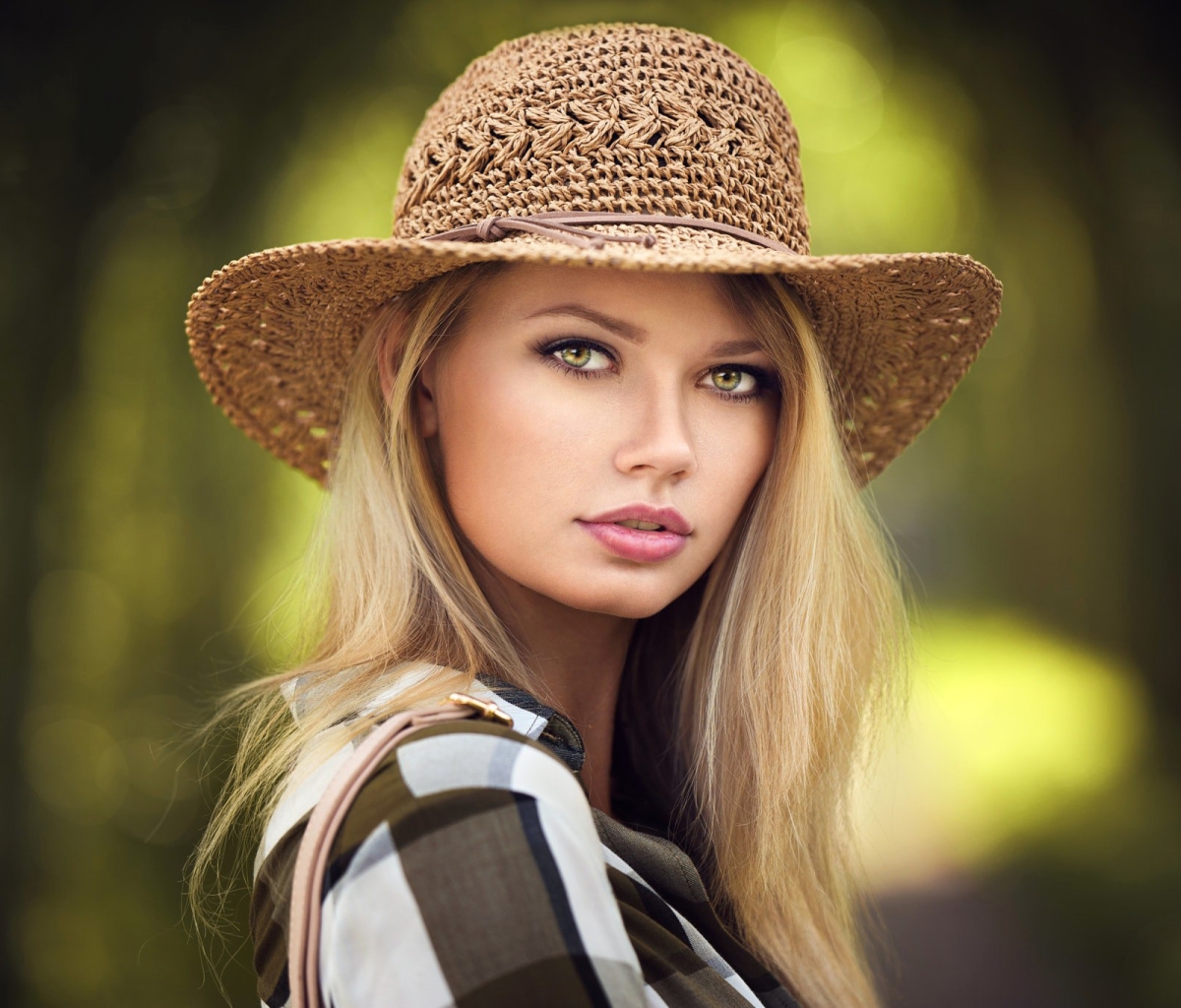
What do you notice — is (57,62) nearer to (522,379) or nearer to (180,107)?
(180,107)

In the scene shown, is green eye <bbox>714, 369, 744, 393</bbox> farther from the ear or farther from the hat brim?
the ear

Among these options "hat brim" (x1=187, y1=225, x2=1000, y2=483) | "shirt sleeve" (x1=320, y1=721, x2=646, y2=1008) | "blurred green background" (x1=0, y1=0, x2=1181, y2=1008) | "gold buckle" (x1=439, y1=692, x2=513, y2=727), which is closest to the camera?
"shirt sleeve" (x1=320, y1=721, x2=646, y2=1008)

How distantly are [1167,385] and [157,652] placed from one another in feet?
9.94

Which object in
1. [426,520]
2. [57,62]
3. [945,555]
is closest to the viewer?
[426,520]

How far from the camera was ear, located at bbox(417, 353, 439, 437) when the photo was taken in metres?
1.34

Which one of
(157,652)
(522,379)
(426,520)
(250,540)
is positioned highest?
(522,379)

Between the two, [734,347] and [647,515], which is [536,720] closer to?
[647,515]

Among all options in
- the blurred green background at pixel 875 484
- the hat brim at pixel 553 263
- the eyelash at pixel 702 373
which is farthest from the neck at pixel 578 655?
the blurred green background at pixel 875 484

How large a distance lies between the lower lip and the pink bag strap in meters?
0.41

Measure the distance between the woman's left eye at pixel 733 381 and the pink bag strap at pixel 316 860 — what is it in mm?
661

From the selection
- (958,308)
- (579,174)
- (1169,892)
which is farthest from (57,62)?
(1169,892)

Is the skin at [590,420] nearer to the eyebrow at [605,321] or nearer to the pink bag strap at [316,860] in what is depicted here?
the eyebrow at [605,321]

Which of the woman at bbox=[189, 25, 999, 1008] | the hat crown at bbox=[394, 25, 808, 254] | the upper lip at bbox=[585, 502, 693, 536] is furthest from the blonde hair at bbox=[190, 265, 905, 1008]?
the upper lip at bbox=[585, 502, 693, 536]

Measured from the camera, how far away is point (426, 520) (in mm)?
1306
